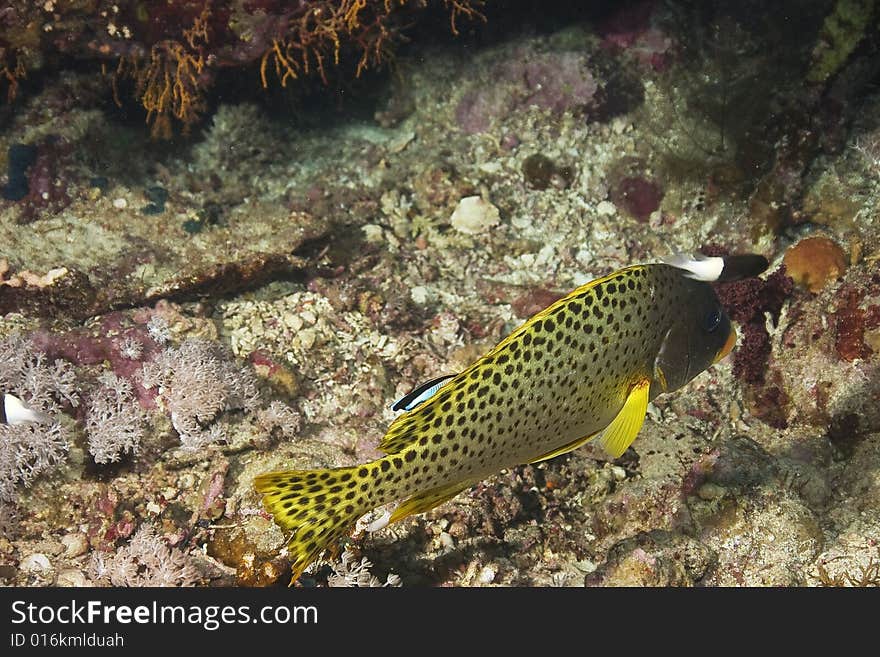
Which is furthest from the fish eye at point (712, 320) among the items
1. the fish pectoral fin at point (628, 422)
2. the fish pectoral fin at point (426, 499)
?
the fish pectoral fin at point (426, 499)

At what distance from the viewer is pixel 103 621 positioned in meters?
3.79

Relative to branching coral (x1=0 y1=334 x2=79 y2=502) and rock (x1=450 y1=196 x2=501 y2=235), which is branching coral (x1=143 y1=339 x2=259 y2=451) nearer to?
branching coral (x1=0 y1=334 x2=79 y2=502)

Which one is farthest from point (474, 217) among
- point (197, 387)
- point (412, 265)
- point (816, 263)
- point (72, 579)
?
point (72, 579)

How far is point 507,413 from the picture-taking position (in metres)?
2.88

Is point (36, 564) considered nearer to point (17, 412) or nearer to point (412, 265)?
point (17, 412)

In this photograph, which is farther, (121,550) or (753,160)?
(753,160)

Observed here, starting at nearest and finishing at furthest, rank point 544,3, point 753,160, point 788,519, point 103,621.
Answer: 1. point 103,621
2. point 788,519
3. point 753,160
4. point 544,3

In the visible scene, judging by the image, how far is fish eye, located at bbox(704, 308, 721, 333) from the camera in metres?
3.44

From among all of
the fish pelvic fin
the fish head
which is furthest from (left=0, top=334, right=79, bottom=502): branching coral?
the fish head

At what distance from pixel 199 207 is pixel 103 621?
15.1 feet

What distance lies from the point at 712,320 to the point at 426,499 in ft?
5.97

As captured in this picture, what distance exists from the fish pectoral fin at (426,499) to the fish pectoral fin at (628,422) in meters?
0.79

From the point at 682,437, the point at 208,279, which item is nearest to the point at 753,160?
the point at 682,437

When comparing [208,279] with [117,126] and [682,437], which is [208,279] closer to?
[117,126]
